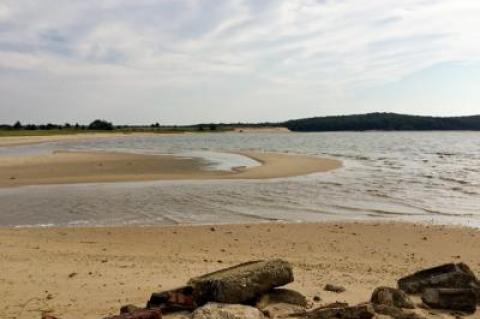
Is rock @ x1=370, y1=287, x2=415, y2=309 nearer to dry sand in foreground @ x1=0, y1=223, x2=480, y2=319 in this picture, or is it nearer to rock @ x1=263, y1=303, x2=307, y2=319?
dry sand in foreground @ x1=0, y1=223, x2=480, y2=319

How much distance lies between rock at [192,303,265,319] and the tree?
138 m

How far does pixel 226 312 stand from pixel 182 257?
3.87 metres

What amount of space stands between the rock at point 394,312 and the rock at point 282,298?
2.97ft

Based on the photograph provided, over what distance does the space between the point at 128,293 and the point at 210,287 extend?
4.71 feet

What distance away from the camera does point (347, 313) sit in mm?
5543

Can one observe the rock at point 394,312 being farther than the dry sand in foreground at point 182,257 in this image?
No

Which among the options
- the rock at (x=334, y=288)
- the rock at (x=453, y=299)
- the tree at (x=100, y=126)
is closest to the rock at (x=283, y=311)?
the rock at (x=334, y=288)

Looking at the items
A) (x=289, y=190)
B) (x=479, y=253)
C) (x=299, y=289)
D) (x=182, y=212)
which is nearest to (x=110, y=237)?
(x=182, y=212)

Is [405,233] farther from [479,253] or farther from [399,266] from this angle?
[399,266]

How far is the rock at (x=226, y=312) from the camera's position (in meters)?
5.37

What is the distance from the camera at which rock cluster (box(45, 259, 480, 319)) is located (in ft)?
18.2

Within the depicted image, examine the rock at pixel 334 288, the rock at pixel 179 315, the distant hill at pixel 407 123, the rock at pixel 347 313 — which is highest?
the distant hill at pixel 407 123

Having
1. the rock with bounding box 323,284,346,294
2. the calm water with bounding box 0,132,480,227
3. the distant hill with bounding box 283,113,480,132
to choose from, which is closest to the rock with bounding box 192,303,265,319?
the rock with bounding box 323,284,346,294

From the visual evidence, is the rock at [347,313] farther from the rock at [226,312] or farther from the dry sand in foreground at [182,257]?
the dry sand in foreground at [182,257]
